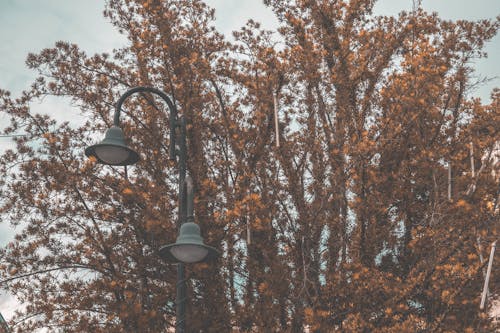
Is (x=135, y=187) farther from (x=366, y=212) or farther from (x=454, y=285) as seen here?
(x=454, y=285)

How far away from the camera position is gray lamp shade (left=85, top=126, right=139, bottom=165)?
6.87m

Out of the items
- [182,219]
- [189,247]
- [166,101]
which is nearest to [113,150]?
[166,101]

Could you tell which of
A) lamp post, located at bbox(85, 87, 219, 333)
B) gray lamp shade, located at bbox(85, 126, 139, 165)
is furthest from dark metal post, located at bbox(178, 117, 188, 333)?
gray lamp shade, located at bbox(85, 126, 139, 165)

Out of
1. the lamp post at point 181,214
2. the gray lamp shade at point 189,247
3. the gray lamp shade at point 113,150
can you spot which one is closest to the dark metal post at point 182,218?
the lamp post at point 181,214

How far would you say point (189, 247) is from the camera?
6.46 meters

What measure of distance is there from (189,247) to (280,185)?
126 inches

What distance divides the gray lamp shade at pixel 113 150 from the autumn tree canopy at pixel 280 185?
187 centimetres

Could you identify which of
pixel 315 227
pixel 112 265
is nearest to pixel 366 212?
pixel 315 227

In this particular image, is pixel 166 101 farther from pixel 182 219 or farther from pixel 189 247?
pixel 189 247

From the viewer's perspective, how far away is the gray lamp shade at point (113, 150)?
6867 mm

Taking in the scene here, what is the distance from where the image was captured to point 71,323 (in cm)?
926

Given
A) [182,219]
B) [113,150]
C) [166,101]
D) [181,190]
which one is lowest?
[182,219]

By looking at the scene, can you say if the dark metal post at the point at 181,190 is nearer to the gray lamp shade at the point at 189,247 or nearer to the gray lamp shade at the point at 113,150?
the gray lamp shade at the point at 113,150

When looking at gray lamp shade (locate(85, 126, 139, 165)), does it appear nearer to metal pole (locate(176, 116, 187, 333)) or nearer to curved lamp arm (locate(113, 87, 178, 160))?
curved lamp arm (locate(113, 87, 178, 160))
